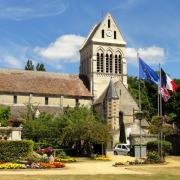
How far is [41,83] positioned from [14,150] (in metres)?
32.8

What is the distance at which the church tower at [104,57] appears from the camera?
227 ft

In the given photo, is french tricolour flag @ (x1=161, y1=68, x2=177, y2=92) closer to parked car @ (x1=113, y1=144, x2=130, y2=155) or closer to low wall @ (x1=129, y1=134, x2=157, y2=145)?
parked car @ (x1=113, y1=144, x2=130, y2=155)

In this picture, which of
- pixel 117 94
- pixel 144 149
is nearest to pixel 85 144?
pixel 144 149

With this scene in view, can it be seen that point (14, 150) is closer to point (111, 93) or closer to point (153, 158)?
point (153, 158)

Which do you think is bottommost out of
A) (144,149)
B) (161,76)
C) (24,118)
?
(144,149)

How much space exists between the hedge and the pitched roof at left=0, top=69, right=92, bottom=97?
94.3ft

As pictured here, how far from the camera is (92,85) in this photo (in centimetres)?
6850

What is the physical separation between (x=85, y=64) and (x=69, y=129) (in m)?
27.8

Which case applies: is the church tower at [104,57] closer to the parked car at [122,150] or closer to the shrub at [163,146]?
the parked car at [122,150]

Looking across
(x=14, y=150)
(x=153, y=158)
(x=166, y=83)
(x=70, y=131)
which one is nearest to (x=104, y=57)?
(x=70, y=131)

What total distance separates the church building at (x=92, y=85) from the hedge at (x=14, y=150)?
25820 mm

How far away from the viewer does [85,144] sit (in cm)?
4859

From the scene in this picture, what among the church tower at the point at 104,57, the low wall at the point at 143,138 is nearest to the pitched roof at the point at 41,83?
the church tower at the point at 104,57

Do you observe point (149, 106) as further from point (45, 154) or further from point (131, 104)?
point (45, 154)
